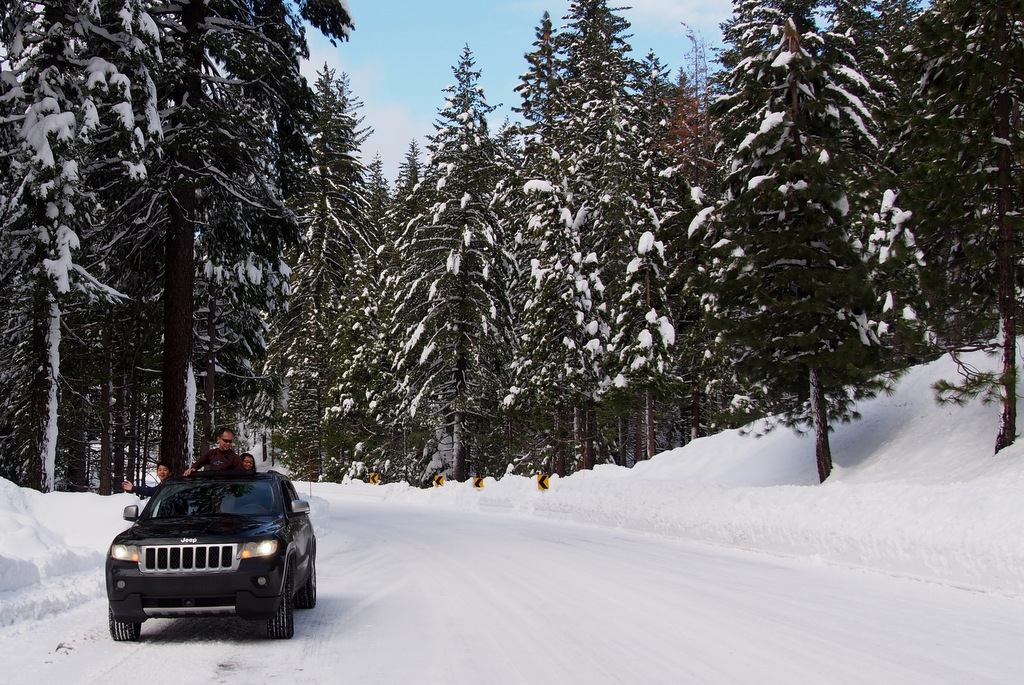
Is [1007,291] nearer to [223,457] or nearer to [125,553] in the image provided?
[223,457]

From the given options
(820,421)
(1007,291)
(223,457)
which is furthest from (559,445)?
(223,457)

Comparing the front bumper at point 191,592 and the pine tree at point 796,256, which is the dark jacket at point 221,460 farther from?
the pine tree at point 796,256

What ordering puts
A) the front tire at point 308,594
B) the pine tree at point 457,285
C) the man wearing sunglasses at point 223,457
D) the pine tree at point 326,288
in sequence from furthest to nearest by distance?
the pine tree at point 326,288
the pine tree at point 457,285
the man wearing sunglasses at point 223,457
the front tire at point 308,594

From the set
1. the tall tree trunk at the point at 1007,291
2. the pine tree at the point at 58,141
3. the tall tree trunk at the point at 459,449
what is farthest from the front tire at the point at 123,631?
the tall tree trunk at the point at 459,449

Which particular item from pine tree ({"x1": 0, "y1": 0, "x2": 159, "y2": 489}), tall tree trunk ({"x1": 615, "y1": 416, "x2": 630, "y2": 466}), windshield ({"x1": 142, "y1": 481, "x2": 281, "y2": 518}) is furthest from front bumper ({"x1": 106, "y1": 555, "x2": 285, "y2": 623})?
tall tree trunk ({"x1": 615, "y1": 416, "x2": 630, "y2": 466})

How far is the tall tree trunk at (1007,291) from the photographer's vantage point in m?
17.1

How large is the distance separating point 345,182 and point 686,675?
2154 inches

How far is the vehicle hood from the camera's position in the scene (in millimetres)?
7645

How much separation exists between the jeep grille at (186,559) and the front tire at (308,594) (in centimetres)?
184

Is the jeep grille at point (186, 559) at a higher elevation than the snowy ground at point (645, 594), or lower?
higher

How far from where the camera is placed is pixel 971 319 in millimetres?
17797

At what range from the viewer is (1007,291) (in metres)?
17.5

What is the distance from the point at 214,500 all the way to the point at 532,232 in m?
30.4

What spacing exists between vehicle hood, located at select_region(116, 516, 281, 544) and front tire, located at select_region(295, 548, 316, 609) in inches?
52.7
